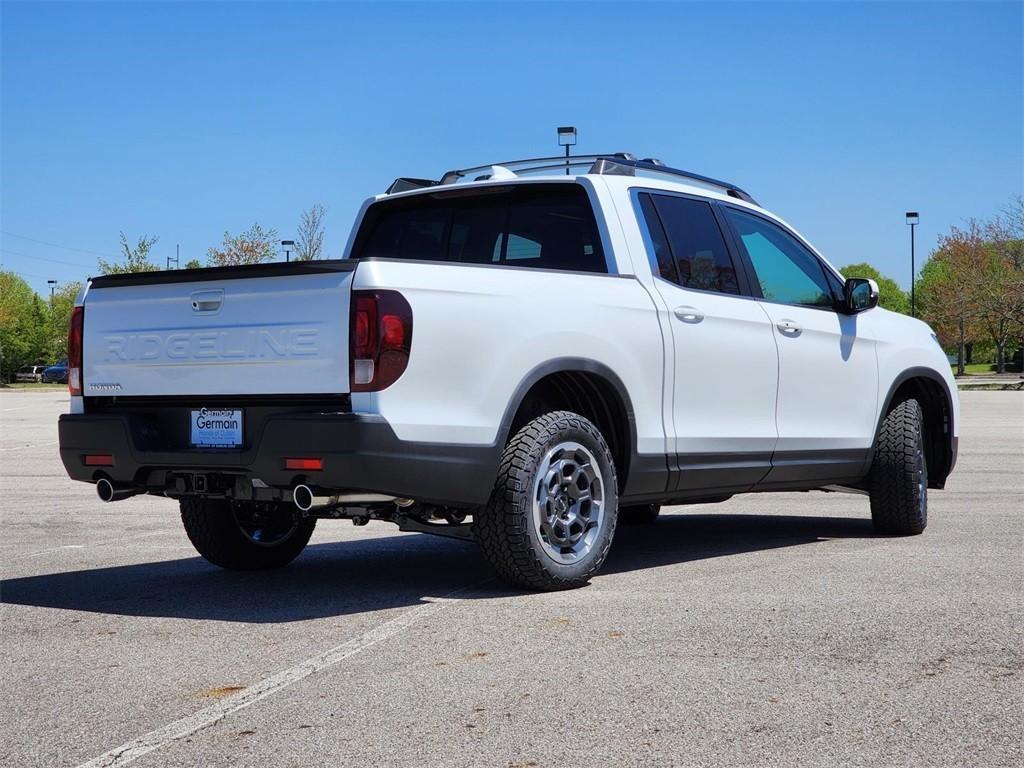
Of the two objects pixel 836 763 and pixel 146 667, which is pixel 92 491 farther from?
pixel 836 763

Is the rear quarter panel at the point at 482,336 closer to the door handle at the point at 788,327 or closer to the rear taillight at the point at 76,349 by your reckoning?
the door handle at the point at 788,327

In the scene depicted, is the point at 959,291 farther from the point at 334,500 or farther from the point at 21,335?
the point at 21,335

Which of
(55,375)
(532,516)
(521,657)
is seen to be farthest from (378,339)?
(55,375)

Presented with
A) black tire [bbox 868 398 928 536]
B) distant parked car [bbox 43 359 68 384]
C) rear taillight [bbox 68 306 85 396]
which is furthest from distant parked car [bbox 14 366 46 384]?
rear taillight [bbox 68 306 85 396]

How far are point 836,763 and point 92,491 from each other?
34.4 feet

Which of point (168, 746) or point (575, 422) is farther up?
point (575, 422)

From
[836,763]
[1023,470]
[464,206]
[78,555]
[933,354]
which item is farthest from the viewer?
[1023,470]

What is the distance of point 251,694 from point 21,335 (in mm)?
103976

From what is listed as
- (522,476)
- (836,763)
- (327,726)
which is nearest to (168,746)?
(327,726)

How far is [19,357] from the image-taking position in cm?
10162

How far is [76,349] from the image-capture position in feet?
21.6

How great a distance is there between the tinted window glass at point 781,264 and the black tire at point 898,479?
0.97 meters

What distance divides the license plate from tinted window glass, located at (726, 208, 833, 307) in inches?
133

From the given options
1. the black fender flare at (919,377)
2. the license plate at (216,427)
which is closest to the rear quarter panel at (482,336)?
the license plate at (216,427)
